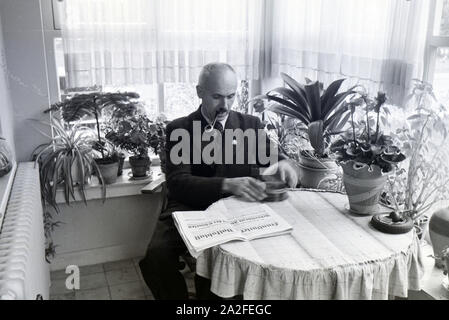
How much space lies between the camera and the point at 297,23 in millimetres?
3160

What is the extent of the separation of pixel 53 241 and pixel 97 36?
4.65 ft

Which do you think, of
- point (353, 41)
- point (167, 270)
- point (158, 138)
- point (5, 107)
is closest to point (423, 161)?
point (353, 41)

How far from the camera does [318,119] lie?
8.55 ft

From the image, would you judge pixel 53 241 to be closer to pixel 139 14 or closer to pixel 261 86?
pixel 139 14

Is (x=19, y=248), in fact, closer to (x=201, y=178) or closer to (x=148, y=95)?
(x=201, y=178)

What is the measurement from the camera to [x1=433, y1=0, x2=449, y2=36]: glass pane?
2176 millimetres

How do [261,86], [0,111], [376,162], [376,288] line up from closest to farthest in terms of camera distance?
[376,288] < [376,162] < [0,111] < [261,86]

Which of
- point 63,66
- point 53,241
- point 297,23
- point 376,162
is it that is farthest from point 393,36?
point 53,241

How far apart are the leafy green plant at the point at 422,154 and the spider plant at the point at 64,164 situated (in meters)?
1.83

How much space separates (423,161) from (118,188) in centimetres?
192

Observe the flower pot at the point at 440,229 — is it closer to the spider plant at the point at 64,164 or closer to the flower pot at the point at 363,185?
the flower pot at the point at 363,185

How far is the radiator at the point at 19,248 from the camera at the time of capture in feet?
4.14

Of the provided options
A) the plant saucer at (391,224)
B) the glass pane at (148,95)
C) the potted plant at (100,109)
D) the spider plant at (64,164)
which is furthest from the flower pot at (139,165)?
the plant saucer at (391,224)

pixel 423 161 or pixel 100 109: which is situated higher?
pixel 100 109
